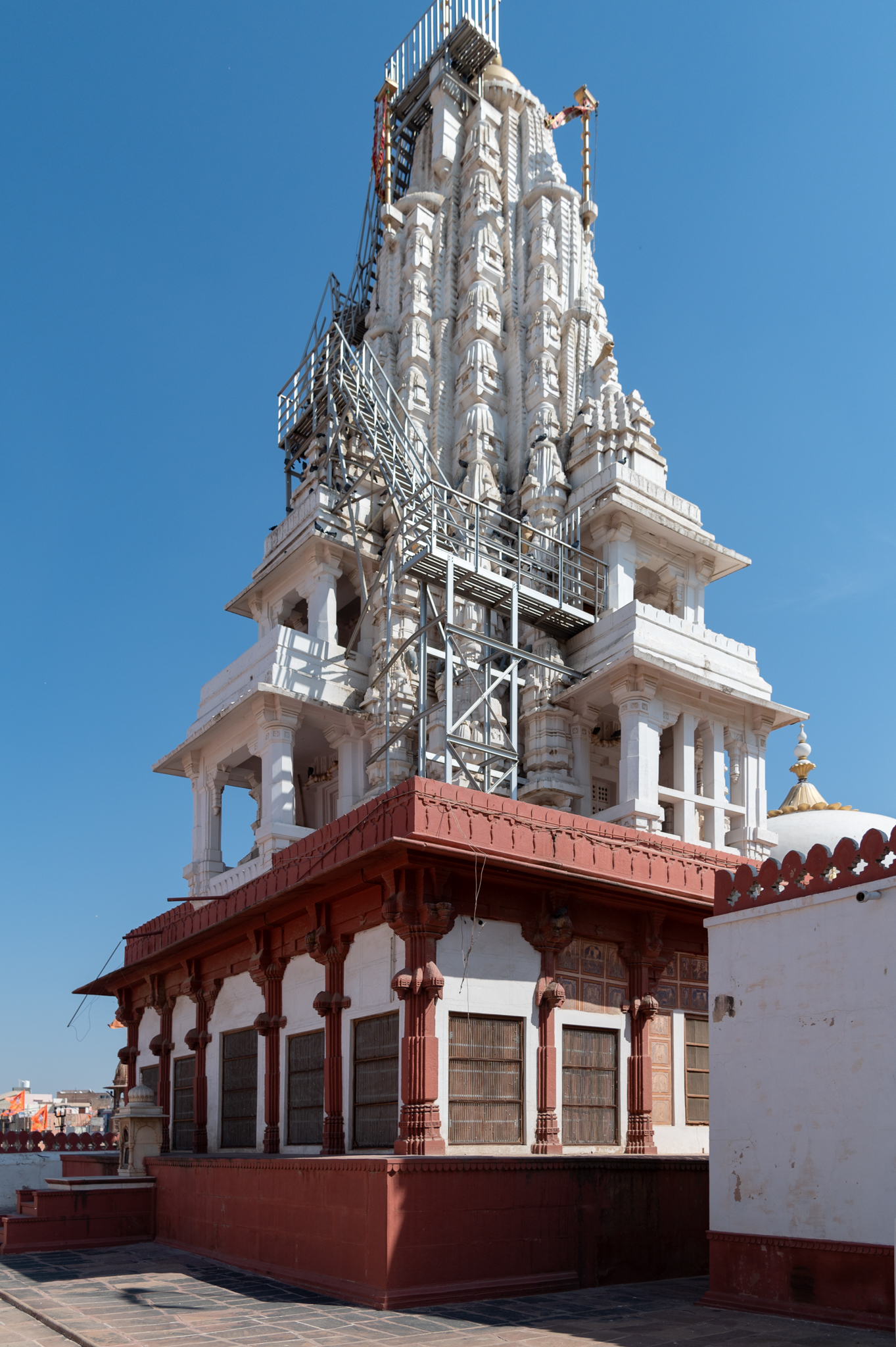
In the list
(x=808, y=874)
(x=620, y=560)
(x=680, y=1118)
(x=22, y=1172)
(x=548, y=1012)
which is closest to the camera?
(x=808, y=874)

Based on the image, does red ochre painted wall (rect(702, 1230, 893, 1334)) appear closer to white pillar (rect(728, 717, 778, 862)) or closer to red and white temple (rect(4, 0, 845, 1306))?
red and white temple (rect(4, 0, 845, 1306))

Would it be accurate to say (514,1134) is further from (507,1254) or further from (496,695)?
(496,695)

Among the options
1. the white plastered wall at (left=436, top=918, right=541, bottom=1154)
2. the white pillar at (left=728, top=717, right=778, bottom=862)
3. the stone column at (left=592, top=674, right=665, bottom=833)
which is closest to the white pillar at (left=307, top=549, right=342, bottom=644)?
the stone column at (left=592, top=674, right=665, bottom=833)

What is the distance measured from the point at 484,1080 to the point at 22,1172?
54.3ft

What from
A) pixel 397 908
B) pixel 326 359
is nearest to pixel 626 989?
pixel 397 908

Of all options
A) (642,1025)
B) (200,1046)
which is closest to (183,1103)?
(200,1046)

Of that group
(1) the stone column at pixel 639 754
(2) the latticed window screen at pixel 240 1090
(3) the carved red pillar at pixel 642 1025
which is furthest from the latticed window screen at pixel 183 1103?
(1) the stone column at pixel 639 754

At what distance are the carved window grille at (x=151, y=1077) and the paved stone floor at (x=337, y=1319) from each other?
8.18m

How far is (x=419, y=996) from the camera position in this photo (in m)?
13.5

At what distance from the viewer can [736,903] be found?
12.3 m

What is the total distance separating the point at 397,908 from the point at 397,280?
24723 mm

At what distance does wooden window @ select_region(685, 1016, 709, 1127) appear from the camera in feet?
54.2

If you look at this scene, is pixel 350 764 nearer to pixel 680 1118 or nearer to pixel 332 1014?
pixel 332 1014

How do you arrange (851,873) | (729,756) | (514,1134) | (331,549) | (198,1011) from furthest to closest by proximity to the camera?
(331,549)
(729,756)
(198,1011)
(514,1134)
(851,873)
